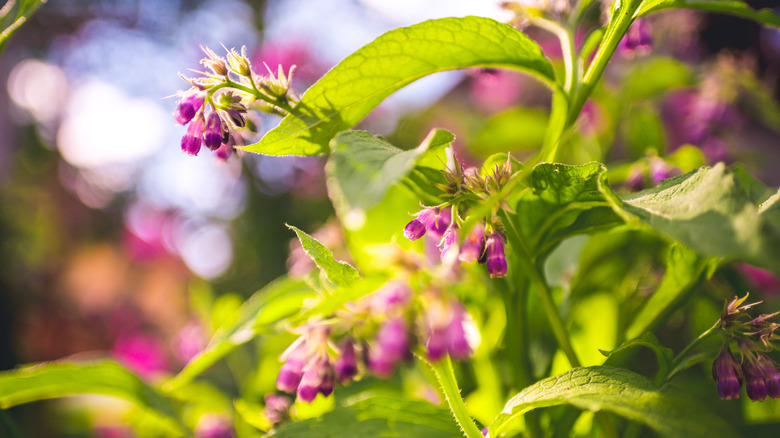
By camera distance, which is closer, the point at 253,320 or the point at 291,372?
the point at 291,372

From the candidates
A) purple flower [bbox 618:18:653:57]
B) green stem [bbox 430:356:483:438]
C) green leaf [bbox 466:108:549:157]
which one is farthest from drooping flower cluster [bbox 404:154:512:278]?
green leaf [bbox 466:108:549:157]

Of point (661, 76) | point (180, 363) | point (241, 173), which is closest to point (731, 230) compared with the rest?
point (661, 76)

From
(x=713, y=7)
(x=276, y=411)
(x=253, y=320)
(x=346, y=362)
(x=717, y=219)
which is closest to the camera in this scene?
(x=717, y=219)

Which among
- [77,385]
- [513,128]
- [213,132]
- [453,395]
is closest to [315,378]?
[453,395]

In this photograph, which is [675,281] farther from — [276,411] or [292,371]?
[276,411]

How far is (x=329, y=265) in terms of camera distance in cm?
46

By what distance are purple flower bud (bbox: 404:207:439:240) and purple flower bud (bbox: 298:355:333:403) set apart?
14cm

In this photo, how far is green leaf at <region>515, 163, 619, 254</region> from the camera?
465 mm

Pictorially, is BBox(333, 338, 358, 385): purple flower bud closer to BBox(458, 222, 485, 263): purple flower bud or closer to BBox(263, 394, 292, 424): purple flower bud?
BBox(458, 222, 485, 263): purple flower bud

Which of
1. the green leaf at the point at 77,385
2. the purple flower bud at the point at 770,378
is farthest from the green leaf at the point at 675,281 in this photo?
the green leaf at the point at 77,385

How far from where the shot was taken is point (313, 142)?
1.62 ft

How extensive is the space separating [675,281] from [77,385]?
0.75m

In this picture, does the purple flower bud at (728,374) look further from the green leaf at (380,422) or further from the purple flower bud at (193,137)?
the purple flower bud at (193,137)

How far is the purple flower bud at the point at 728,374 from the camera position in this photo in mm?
485
